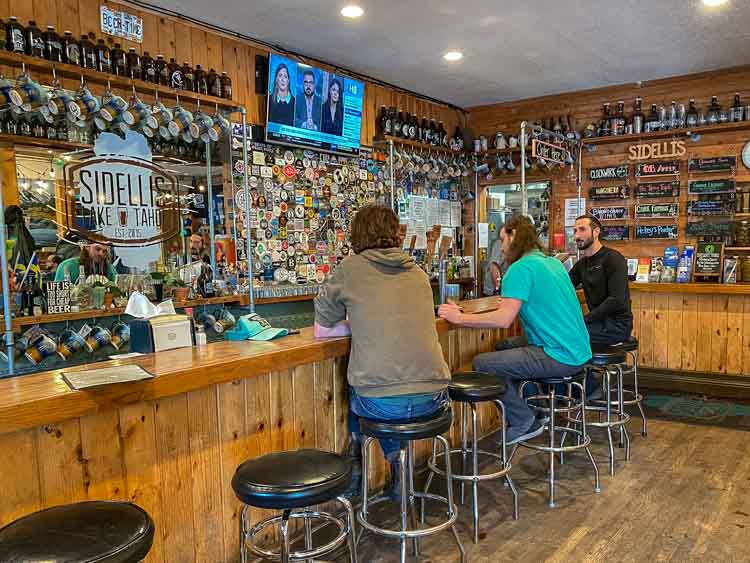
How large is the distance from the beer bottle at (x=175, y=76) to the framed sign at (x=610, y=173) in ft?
13.5

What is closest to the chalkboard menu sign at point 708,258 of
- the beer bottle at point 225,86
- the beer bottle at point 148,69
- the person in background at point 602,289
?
the person in background at point 602,289

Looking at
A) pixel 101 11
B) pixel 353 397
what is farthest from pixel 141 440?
pixel 101 11

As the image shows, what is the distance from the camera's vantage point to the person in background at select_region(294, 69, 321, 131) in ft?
14.9

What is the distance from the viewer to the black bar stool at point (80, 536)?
48.5 inches

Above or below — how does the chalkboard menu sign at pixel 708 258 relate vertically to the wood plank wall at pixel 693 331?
above

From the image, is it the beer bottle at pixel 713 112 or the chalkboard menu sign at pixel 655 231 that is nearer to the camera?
the beer bottle at pixel 713 112

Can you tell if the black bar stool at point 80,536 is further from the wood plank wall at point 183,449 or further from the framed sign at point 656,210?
the framed sign at point 656,210

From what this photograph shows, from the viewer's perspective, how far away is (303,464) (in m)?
1.74

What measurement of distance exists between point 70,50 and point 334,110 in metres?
2.14

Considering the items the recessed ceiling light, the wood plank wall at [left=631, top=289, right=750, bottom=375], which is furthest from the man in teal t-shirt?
the wood plank wall at [left=631, top=289, right=750, bottom=375]

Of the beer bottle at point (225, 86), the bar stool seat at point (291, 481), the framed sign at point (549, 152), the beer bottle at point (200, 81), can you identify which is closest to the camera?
the bar stool seat at point (291, 481)

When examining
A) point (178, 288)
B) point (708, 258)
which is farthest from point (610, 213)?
point (178, 288)

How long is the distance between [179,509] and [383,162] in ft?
13.0

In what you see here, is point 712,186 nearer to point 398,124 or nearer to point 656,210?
point 656,210
